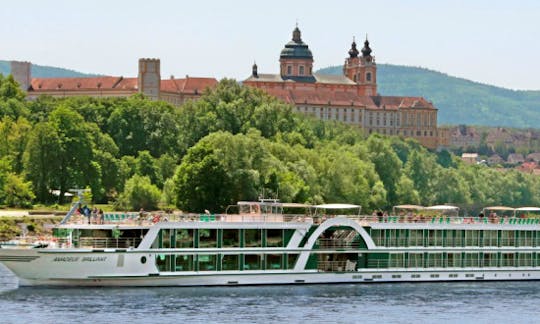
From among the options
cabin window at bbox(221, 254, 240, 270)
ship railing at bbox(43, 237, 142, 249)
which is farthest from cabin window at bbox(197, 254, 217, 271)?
ship railing at bbox(43, 237, 142, 249)

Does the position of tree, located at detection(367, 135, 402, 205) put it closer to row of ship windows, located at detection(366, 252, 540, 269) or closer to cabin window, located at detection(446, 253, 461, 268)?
row of ship windows, located at detection(366, 252, 540, 269)

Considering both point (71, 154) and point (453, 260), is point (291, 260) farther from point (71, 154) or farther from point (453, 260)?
point (71, 154)

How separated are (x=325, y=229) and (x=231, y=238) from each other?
169 inches

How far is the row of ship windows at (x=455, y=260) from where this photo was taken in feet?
205

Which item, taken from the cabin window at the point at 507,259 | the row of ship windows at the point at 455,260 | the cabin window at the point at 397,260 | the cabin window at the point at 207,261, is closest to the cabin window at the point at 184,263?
the cabin window at the point at 207,261

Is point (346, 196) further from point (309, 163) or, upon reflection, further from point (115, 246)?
point (115, 246)

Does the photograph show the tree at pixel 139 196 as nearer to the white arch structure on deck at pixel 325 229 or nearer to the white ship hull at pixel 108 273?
the white arch structure on deck at pixel 325 229

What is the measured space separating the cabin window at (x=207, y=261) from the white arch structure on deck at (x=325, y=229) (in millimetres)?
3712

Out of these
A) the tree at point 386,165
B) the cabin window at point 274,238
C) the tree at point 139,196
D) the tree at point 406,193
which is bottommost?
the cabin window at point 274,238

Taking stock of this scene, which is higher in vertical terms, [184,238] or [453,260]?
[184,238]

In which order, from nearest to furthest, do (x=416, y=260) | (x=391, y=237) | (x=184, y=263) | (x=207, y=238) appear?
(x=184, y=263), (x=207, y=238), (x=391, y=237), (x=416, y=260)

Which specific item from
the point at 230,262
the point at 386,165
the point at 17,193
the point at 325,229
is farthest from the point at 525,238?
the point at 386,165

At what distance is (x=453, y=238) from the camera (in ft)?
210

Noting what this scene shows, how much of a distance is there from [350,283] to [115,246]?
10.6m
